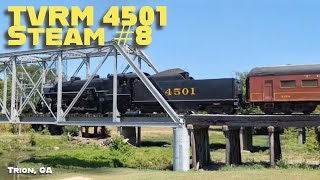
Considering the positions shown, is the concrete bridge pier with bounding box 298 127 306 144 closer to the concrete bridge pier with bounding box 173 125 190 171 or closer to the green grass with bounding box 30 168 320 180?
the concrete bridge pier with bounding box 173 125 190 171

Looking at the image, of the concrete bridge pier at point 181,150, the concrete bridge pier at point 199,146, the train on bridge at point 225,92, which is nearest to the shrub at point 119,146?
the train on bridge at point 225,92

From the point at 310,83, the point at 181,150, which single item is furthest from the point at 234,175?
the point at 310,83

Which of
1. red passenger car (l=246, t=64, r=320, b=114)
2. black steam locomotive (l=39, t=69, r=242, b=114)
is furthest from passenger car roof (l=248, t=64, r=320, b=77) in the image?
black steam locomotive (l=39, t=69, r=242, b=114)

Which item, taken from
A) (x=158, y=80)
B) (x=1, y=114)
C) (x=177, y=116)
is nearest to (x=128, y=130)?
(x=1, y=114)

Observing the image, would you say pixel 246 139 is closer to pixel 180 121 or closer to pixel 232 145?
pixel 232 145

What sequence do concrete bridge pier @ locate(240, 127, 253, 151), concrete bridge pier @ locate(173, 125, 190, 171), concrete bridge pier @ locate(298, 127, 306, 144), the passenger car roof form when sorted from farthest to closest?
1. concrete bridge pier @ locate(298, 127, 306, 144)
2. concrete bridge pier @ locate(240, 127, 253, 151)
3. the passenger car roof
4. concrete bridge pier @ locate(173, 125, 190, 171)

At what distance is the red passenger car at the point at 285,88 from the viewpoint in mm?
29781

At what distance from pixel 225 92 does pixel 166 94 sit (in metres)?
4.63

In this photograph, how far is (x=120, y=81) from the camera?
3450 centimetres

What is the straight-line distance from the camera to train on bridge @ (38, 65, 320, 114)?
30.0 meters

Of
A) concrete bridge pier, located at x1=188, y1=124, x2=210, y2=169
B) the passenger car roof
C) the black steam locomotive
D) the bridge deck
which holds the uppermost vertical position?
the passenger car roof

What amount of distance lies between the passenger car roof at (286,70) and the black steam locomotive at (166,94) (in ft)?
7.29

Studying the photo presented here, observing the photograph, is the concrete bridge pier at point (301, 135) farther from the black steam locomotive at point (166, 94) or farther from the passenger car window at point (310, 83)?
the black steam locomotive at point (166, 94)

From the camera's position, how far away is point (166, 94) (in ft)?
105
